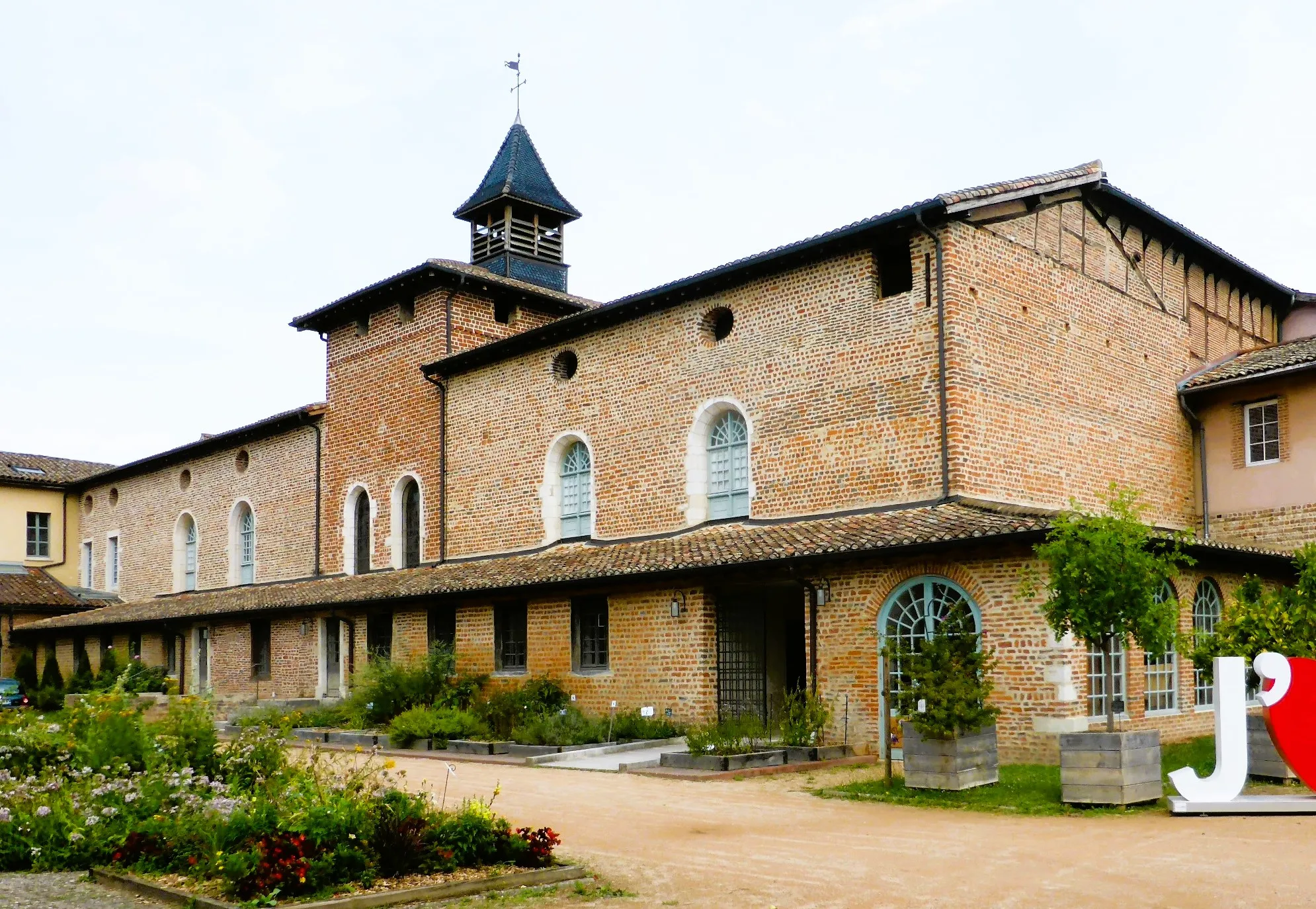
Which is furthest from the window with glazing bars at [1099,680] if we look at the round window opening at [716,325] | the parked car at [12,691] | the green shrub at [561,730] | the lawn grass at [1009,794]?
the parked car at [12,691]

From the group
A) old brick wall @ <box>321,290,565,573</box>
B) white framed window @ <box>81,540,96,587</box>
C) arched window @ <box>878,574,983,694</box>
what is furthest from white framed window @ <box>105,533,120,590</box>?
arched window @ <box>878,574,983,694</box>

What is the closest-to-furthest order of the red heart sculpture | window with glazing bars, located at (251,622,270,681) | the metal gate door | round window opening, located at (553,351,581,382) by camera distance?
the red heart sculpture → the metal gate door → round window opening, located at (553,351,581,382) → window with glazing bars, located at (251,622,270,681)

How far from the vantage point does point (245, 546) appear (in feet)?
109

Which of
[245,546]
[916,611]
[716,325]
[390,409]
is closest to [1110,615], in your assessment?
[916,611]

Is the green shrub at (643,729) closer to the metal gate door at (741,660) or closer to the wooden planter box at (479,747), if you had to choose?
the metal gate door at (741,660)

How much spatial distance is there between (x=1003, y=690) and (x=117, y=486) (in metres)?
31.9

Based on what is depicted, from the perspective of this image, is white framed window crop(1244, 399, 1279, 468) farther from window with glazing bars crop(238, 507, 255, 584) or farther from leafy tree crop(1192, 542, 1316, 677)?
window with glazing bars crop(238, 507, 255, 584)

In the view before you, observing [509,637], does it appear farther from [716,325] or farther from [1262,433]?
[1262,433]

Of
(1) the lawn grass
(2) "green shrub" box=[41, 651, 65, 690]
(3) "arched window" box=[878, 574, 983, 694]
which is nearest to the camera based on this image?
(1) the lawn grass

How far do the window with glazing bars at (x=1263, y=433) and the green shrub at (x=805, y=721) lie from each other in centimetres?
982

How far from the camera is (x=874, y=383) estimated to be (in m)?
18.4

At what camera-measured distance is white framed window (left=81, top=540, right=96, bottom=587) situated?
40938 millimetres

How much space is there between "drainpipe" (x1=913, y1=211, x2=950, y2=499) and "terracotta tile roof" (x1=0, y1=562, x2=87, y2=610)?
3081 cm

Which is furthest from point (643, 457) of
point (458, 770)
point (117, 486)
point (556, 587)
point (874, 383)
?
point (117, 486)
